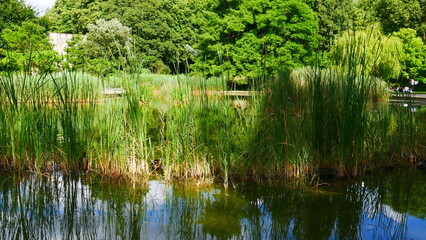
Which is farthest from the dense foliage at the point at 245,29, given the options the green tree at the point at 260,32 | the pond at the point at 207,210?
the pond at the point at 207,210

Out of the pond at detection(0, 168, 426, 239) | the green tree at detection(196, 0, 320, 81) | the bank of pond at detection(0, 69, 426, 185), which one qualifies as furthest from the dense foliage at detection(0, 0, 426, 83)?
the pond at detection(0, 168, 426, 239)

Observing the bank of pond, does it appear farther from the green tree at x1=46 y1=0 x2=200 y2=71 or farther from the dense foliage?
the green tree at x1=46 y1=0 x2=200 y2=71

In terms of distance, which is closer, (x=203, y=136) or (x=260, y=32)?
(x=203, y=136)

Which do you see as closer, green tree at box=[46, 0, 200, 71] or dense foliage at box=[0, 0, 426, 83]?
dense foliage at box=[0, 0, 426, 83]

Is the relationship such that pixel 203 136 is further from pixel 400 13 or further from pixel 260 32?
pixel 400 13

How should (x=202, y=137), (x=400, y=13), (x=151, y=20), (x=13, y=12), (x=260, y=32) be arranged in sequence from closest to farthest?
(x=202, y=137) < (x=13, y=12) < (x=260, y=32) < (x=400, y=13) < (x=151, y=20)

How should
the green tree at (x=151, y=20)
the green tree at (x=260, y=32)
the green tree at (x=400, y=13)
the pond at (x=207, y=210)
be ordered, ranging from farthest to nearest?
the green tree at (x=151, y=20), the green tree at (x=400, y=13), the green tree at (x=260, y=32), the pond at (x=207, y=210)

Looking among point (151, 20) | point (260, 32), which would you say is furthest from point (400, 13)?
point (151, 20)

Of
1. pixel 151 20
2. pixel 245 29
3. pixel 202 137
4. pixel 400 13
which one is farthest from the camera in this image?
pixel 151 20

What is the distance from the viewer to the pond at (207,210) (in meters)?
2.50

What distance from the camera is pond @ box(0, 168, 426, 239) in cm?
250

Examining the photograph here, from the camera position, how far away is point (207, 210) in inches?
115

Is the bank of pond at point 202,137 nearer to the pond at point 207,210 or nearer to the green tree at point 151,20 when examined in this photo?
the pond at point 207,210

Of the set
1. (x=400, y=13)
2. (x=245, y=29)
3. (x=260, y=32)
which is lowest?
(x=260, y=32)
